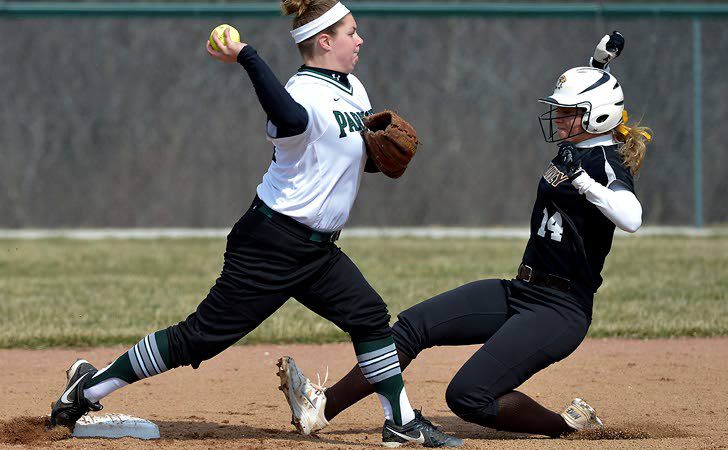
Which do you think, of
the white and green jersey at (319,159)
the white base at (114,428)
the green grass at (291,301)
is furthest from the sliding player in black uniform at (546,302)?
the green grass at (291,301)

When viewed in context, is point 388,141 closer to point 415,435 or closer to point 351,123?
point 351,123

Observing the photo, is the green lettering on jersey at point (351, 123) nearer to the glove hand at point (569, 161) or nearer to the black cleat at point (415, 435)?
the glove hand at point (569, 161)

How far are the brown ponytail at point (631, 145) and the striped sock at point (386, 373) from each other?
1.23 m

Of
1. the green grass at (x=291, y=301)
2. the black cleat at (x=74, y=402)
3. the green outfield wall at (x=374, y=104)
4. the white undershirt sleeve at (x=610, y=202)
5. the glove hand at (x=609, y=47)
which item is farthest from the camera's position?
the green outfield wall at (x=374, y=104)

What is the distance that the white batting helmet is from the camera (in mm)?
4711

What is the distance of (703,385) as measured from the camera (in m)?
6.02

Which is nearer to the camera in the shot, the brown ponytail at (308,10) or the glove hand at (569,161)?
the brown ponytail at (308,10)

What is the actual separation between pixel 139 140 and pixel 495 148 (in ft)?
12.6

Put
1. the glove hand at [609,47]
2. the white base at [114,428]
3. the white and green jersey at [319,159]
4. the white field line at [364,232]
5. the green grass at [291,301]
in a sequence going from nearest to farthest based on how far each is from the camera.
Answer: the white and green jersey at [319,159]
the white base at [114,428]
the glove hand at [609,47]
the green grass at [291,301]
the white field line at [364,232]

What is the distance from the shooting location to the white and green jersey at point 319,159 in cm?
425

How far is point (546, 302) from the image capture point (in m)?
4.75

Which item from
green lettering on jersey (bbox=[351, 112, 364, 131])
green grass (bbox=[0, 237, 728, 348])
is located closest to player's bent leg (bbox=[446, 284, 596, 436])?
green lettering on jersey (bbox=[351, 112, 364, 131])

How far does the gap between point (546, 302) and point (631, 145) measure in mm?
738

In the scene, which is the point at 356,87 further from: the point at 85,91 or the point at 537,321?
the point at 85,91
